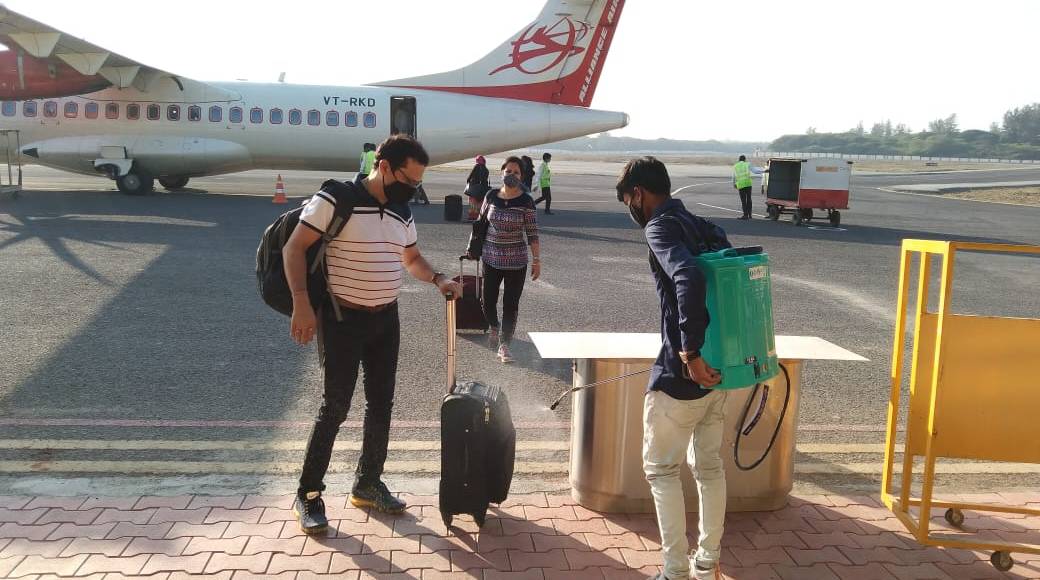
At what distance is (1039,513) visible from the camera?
3.95m

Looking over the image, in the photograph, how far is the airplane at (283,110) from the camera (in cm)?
2075

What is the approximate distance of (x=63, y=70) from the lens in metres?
20.6

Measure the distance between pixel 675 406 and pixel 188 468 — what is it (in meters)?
2.89

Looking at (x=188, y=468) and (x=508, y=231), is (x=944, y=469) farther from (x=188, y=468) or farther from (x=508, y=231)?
(x=188, y=468)

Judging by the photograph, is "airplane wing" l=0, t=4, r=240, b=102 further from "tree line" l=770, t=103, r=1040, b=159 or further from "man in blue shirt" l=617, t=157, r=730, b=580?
"tree line" l=770, t=103, r=1040, b=159

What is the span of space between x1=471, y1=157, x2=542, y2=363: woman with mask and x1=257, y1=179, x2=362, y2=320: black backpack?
313 centimetres

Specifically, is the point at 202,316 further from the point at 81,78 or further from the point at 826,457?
the point at 81,78

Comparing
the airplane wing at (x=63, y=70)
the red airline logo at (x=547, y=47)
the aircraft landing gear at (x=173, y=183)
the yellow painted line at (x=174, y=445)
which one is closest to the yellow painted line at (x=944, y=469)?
the yellow painted line at (x=174, y=445)

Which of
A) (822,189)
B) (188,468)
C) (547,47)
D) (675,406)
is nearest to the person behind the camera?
(675,406)

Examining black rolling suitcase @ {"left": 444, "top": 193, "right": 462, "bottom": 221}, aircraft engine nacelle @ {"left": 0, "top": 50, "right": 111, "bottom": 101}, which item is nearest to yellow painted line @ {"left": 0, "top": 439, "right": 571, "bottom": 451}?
black rolling suitcase @ {"left": 444, "top": 193, "right": 462, "bottom": 221}

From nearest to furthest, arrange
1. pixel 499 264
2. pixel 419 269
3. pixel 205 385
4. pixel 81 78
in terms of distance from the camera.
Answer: pixel 419 269
pixel 205 385
pixel 499 264
pixel 81 78

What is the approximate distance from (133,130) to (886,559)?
21654 millimetres

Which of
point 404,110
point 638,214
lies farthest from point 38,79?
point 638,214

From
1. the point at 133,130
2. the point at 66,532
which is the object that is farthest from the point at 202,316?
the point at 133,130
